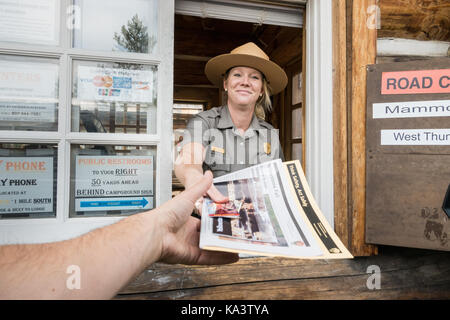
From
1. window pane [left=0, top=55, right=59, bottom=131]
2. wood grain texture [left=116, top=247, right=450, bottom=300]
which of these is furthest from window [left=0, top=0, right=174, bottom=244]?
wood grain texture [left=116, top=247, right=450, bottom=300]

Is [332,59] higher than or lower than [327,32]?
lower

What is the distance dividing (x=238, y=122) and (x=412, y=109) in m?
1.07

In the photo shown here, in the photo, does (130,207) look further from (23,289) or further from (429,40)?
(429,40)

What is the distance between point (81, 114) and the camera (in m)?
1.18

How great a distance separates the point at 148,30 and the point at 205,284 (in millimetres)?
1316

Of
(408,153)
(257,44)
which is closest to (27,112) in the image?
(408,153)

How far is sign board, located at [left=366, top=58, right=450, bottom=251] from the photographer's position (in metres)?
1.13

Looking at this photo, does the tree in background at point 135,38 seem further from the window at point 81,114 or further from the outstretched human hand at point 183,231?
the outstretched human hand at point 183,231

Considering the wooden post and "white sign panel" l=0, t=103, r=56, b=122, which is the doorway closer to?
the wooden post

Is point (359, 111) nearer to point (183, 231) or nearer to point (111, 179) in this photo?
point (183, 231)

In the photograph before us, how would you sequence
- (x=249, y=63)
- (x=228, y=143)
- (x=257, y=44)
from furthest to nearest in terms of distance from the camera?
1. (x=257, y=44)
2. (x=228, y=143)
3. (x=249, y=63)

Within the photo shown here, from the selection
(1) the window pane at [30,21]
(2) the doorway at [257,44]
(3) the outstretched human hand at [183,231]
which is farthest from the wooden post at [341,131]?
(2) the doorway at [257,44]
